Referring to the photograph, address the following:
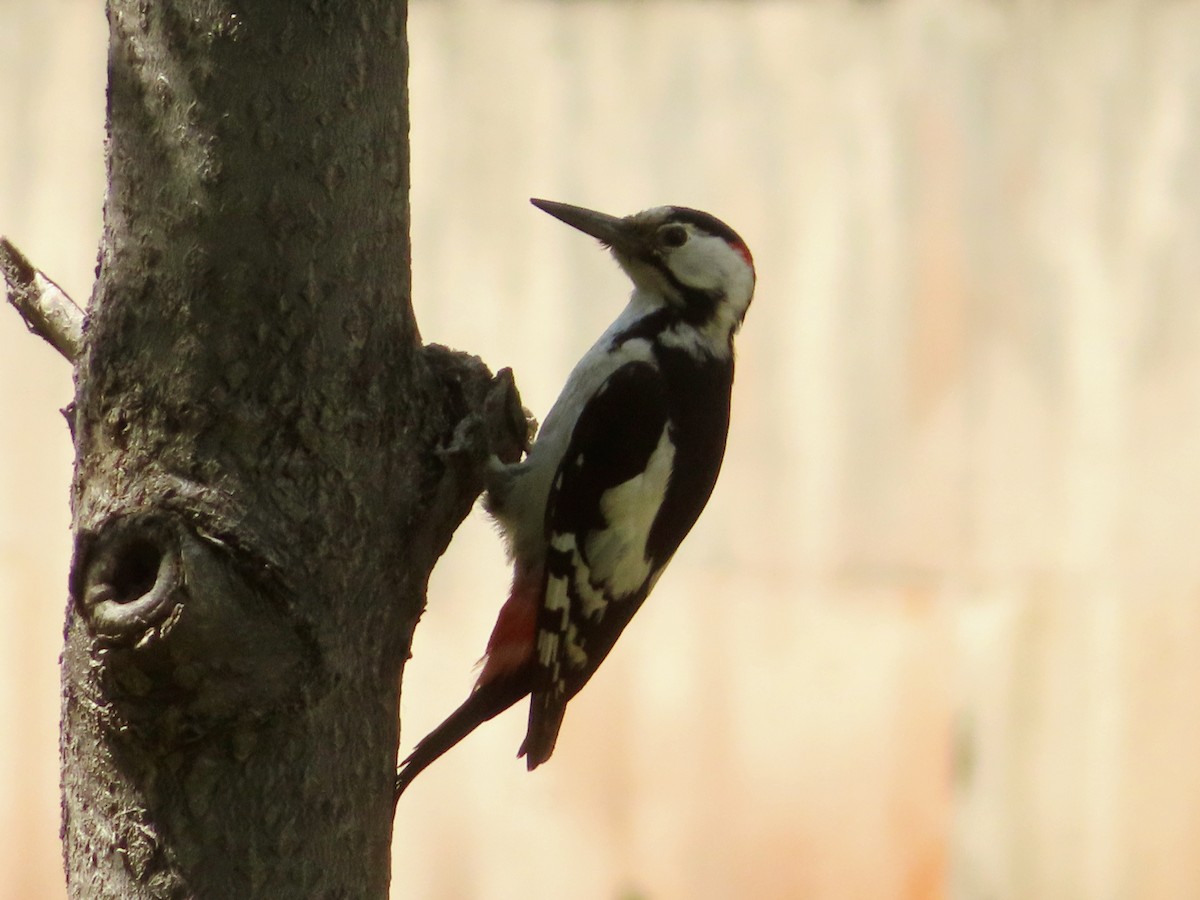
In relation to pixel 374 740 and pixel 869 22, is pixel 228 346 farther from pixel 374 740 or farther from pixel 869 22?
pixel 869 22

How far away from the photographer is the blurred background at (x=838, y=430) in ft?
10.8

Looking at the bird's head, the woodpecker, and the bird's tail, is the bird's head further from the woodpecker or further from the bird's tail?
the bird's tail

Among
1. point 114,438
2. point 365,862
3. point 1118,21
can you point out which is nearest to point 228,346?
point 114,438

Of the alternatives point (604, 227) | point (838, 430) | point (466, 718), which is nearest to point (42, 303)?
point (466, 718)

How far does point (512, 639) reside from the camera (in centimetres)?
241

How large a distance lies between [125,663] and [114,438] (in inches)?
10.0

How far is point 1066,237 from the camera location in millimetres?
3393

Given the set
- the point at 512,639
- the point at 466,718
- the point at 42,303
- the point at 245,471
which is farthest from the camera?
the point at 512,639

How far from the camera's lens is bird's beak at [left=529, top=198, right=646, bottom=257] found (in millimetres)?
2570

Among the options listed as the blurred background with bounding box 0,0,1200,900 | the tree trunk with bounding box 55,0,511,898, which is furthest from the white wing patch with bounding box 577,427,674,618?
the blurred background with bounding box 0,0,1200,900

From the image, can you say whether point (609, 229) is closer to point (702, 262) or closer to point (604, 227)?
point (604, 227)

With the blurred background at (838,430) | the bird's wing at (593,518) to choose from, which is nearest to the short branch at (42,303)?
the bird's wing at (593,518)

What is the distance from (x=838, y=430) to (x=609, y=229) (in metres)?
1.03

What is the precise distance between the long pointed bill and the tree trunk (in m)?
0.88
